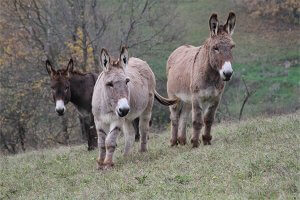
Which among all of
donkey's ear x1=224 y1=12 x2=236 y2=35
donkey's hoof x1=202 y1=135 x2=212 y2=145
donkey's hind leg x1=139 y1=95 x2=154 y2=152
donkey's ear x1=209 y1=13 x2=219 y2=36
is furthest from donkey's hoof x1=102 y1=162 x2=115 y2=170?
donkey's ear x1=224 y1=12 x2=236 y2=35

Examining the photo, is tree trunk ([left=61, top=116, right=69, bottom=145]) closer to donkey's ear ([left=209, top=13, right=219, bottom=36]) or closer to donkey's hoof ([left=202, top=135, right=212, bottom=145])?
donkey's hoof ([left=202, top=135, right=212, bottom=145])

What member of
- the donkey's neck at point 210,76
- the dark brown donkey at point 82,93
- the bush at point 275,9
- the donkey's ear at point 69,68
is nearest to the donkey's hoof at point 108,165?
the donkey's neck at point 210,76

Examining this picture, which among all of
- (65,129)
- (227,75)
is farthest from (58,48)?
(227,75)

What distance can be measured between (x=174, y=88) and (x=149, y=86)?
0.56m

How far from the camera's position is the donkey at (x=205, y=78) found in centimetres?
795

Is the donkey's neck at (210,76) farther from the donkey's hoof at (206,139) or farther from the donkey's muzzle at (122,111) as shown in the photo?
the donkey's muzzle at (122,111)

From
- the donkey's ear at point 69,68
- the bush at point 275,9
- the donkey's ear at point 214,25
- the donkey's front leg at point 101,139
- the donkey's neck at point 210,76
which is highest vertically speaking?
the donkey's ear at point 214,25

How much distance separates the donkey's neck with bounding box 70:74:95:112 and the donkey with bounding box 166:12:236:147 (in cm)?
216

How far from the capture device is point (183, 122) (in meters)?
9.66

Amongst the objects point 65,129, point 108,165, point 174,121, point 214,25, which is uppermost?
point 214,25

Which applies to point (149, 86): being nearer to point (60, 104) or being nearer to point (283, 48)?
point (60, 104)

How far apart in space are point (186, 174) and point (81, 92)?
213 inches

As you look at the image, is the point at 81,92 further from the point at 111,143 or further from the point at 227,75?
the point at 227,75

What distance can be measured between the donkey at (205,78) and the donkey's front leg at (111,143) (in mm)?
1552
